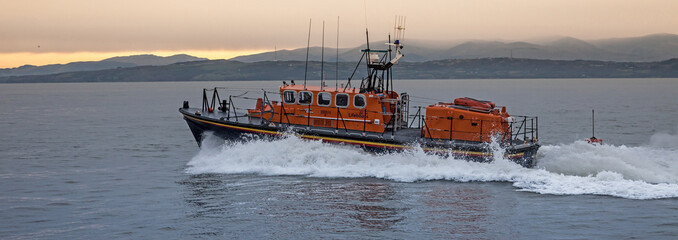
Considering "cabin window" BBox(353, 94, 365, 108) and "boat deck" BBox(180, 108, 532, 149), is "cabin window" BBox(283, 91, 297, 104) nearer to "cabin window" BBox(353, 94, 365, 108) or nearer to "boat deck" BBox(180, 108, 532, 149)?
"boat deck" BBox(180, 108, 532, 149)

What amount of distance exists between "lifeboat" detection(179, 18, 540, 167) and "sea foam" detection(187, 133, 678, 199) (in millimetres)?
303

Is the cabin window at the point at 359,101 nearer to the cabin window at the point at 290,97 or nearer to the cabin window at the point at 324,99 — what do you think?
the cabin window at the point at 324,99

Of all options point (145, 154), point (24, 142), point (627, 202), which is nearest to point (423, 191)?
point (627, 202)

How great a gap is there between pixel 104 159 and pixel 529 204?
16.2 m

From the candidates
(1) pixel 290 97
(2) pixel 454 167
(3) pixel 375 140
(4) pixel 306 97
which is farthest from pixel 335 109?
(2) pixel 454 167

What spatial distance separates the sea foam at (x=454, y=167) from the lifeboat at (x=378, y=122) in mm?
303

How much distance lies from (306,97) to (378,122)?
8.52ft

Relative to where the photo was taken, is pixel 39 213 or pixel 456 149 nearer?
pixel 39 213

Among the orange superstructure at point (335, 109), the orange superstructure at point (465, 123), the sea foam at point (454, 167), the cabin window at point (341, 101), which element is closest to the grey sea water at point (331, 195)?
the sea foam at point (454, 167)

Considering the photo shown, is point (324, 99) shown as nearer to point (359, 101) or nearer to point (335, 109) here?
point (335, 109)

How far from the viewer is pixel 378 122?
2103cm

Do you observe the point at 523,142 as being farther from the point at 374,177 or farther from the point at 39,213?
the point at 39,213

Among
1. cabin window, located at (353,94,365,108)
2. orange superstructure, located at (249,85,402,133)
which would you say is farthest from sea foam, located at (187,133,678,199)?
cabin window, located at (353,94,365,108)

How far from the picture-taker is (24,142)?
31.0m
